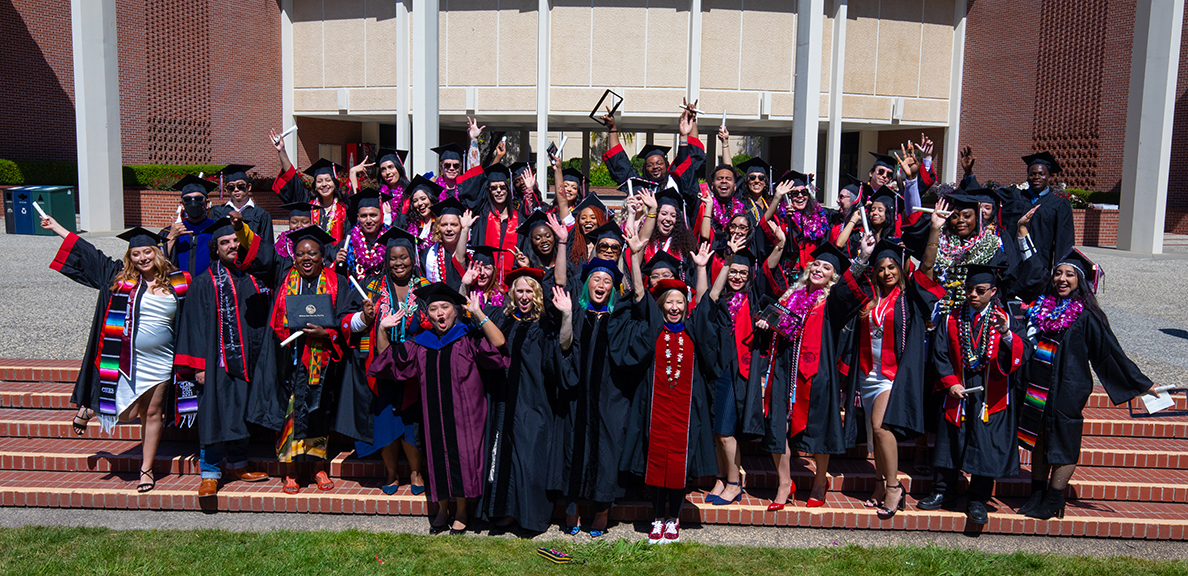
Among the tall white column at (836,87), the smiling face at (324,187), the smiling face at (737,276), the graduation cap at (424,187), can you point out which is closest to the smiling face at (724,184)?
the smiling face at (737,276)

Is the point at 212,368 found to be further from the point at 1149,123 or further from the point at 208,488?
the point at 1149,123

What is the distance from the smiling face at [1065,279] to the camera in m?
4.78

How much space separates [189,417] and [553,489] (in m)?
2.53

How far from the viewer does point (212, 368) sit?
207 inches

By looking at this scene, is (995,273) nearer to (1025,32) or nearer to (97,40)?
(97,40)

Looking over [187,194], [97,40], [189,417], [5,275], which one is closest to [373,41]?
[97,40]

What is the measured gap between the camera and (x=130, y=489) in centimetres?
543

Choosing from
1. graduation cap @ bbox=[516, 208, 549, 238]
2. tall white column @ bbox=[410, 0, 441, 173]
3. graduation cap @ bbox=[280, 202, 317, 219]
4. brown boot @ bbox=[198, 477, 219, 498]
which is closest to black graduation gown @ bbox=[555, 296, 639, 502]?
graduation cap @ bbox=[516, 208, 549, 238]

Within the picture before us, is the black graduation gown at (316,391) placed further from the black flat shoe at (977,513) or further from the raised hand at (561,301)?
the black flat shoe at (977,513)

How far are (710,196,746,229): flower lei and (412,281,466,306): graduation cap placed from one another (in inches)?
93.6

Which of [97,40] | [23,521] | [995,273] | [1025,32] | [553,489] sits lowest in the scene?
[23,521]

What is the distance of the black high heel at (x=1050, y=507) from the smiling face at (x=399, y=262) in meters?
4.24

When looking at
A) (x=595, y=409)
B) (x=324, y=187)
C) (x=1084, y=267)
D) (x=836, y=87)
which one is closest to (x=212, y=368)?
(x=324, y=187)

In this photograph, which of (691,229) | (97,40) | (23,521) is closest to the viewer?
(23,521)
